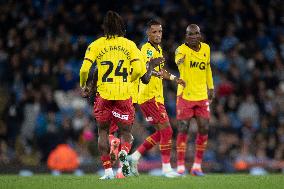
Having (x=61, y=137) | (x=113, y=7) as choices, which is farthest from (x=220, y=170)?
(x=113, y=7)

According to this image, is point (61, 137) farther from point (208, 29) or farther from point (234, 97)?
point (208, 29)

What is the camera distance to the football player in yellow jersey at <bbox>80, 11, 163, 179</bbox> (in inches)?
488

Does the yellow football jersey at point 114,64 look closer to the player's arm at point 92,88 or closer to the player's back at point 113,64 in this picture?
the player's back at point 113,64

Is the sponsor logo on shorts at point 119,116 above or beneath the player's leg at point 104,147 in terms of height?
above

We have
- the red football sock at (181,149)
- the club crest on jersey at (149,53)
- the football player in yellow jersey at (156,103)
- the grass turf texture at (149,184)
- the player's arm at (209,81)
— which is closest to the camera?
the grass turf texture at (149,184)

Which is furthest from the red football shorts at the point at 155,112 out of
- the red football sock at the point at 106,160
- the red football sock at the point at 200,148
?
the red football sock at the point at 106,160

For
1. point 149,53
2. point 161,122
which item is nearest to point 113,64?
point 149,53

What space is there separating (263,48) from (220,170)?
5.43 meters

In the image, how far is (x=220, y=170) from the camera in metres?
19.8

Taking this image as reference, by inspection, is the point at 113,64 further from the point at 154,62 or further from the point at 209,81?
the point at 209,81

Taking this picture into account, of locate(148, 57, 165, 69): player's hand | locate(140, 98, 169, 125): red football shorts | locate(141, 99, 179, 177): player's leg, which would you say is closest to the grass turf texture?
locate(141, 99, 179, 177): player's leg

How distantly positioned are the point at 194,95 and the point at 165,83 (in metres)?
7.32

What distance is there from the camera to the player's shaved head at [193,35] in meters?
14.7

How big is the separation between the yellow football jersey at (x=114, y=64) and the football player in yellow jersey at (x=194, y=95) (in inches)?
98.6
